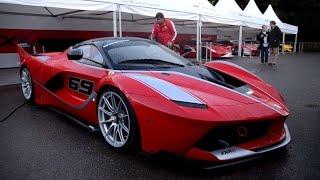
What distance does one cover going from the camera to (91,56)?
14.6ft

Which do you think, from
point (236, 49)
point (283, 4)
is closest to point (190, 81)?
point (236, 49)

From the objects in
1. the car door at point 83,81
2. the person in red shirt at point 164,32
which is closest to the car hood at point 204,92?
the car door at point 83,81

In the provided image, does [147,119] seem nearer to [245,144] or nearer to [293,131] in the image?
[245,144]

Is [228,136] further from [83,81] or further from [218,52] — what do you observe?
[218,52]

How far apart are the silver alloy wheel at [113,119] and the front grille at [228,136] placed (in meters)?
0.78

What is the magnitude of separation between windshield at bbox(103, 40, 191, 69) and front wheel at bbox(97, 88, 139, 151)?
17.6 inches

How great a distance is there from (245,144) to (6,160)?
86.9 inches

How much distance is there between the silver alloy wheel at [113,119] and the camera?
3500mm

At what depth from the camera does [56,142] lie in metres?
3.96

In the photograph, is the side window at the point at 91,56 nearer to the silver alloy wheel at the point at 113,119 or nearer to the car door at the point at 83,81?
the car door at the point at 83,81

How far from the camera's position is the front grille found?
2.94m

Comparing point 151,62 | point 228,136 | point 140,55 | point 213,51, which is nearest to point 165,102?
point 228,136

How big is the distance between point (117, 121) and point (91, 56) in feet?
3.82

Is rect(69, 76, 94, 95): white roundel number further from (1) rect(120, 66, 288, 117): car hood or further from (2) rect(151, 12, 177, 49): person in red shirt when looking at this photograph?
(2) rect(151, 12, 177, 49): person in red shirt
